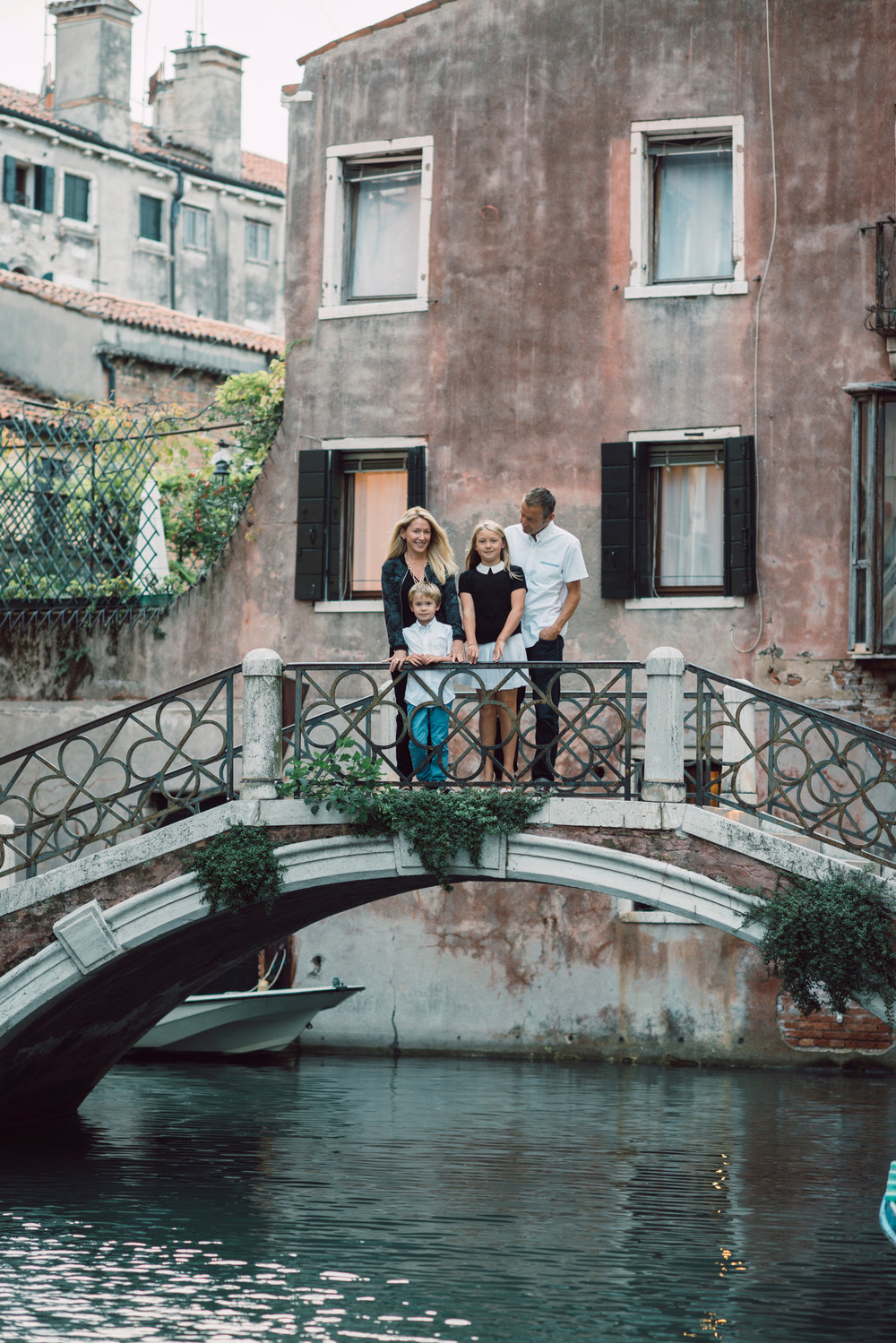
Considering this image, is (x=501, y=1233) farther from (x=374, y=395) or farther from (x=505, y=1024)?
(x=374, y=395)

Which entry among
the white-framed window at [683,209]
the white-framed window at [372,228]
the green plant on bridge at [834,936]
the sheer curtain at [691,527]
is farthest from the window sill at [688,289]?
the green plant on bridge at [834,936]

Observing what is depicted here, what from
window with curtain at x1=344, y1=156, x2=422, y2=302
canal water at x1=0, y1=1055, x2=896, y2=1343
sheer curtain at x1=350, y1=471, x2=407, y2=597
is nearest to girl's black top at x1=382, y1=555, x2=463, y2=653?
canal water at x1=0, y1=1055, x2=896, y2=1343

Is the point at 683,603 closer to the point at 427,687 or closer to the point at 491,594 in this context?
the point at 491,594

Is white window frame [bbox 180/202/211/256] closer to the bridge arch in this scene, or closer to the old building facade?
the old building facade

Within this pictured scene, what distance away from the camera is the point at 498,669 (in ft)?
35.5

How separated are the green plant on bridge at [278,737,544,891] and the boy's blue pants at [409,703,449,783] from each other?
4.0 inches

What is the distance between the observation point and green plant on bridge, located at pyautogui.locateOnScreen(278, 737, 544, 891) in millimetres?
10828

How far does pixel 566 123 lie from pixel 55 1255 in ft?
37.3

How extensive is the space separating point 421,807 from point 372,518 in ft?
24.5

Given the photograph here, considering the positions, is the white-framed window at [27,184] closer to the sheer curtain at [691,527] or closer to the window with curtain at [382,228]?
the window with curtain at [382,228]

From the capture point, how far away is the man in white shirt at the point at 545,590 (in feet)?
35.3

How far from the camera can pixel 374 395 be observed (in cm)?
1798

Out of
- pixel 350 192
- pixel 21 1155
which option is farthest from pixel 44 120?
pixel 21 1155

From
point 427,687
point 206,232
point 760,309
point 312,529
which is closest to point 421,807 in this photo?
point 427,687
